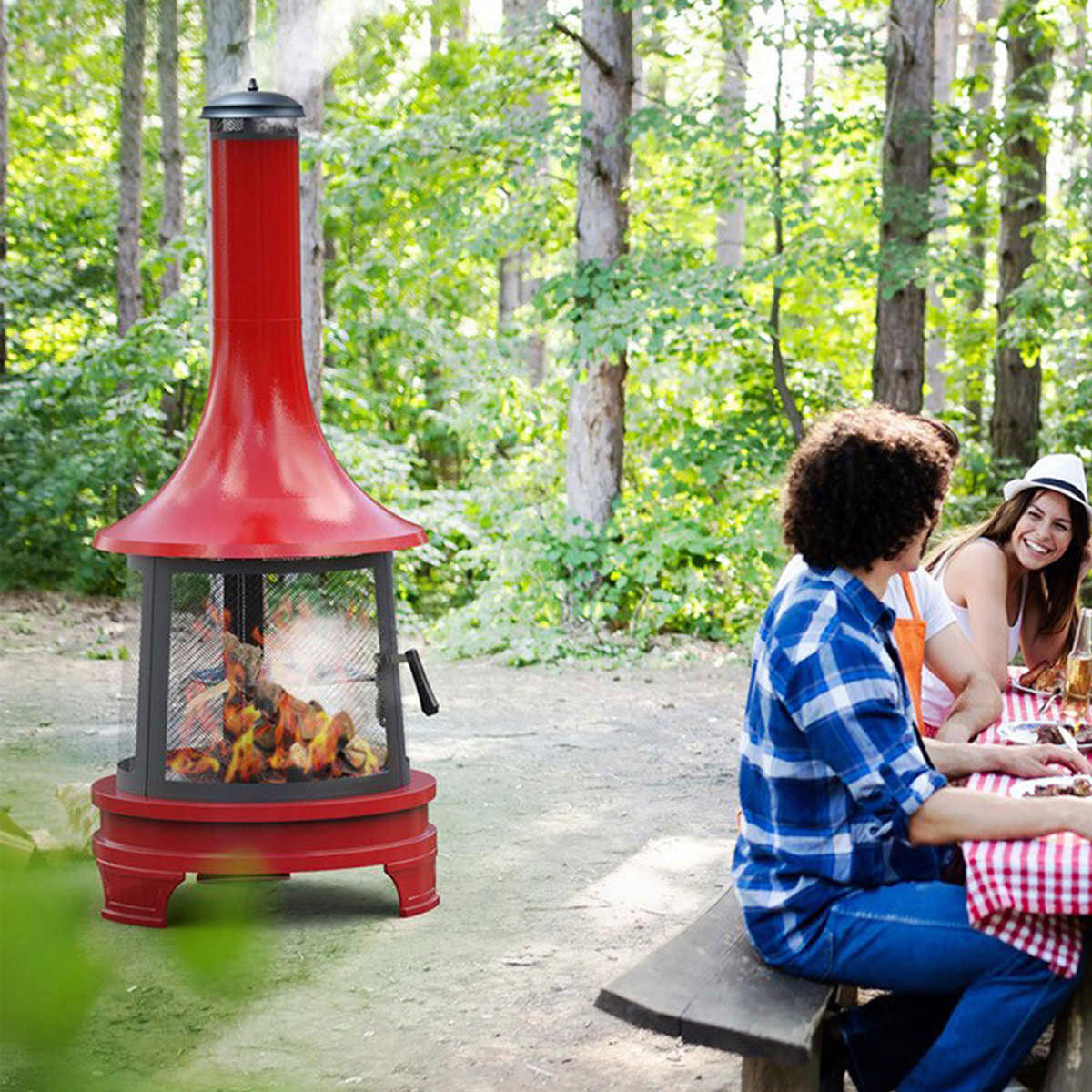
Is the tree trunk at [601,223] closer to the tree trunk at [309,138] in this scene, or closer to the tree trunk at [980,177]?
the tree trunk at [309,138]

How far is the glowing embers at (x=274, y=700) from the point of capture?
430 centimetres

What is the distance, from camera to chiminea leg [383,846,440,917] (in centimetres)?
454

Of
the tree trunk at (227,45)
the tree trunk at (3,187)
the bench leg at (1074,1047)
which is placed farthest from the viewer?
the tree trunk at (3,187)

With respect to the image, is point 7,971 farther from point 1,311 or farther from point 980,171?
point 1,311

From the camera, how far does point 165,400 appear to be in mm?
14312

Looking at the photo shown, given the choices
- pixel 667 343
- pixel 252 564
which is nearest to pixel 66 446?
pixel 667 343

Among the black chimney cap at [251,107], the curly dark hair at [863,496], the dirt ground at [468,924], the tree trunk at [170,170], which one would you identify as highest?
the tree trunk at [170,170]

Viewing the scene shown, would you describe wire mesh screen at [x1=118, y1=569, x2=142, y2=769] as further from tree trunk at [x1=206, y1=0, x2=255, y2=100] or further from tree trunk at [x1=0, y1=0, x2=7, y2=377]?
tree trunk at [x1=0, y1=0, x2=7, y2=377]

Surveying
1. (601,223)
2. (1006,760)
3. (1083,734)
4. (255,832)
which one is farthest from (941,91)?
(1006,760)

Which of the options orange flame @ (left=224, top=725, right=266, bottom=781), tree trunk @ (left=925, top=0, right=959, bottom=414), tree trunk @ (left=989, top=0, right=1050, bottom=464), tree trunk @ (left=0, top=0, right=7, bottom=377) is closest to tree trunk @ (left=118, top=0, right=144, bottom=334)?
tree trunk @ (left=0, top=0, right=7, bottom=377)

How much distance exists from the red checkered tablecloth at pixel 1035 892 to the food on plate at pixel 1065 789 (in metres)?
0.21

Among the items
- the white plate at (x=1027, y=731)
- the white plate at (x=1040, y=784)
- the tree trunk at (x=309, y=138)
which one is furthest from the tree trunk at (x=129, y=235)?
the white plate at (x=1040, y=784)

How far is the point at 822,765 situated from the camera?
2688mm

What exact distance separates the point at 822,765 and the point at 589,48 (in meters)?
8.76
